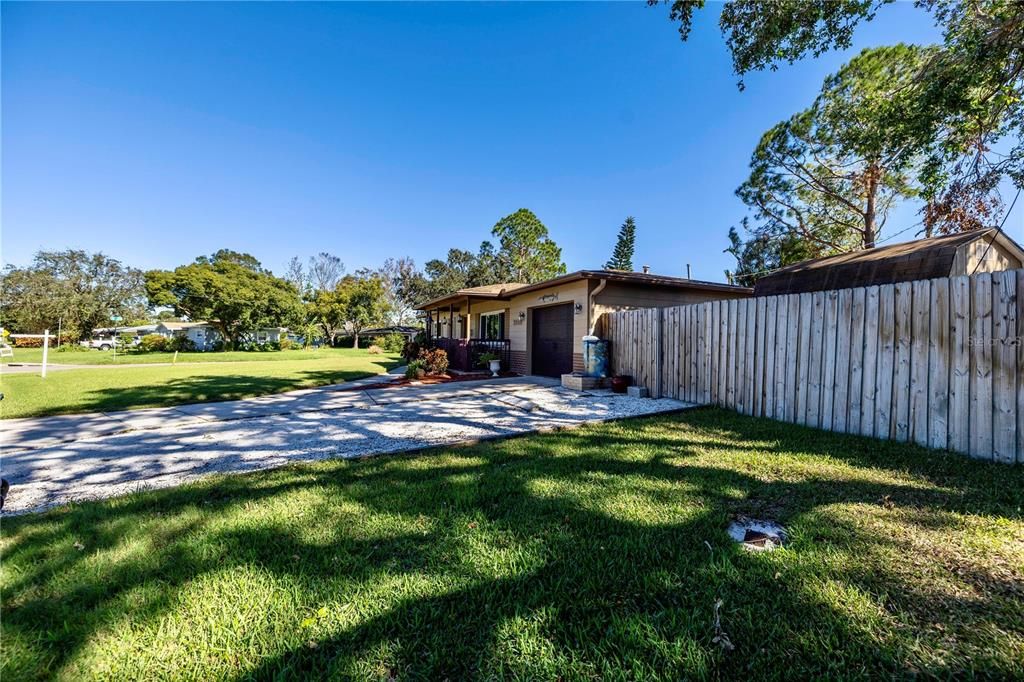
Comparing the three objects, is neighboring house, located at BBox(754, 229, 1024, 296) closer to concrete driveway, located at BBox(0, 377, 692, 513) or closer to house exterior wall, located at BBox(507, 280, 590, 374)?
house exterior wall, located at BBox(507, 280, 590, 374)

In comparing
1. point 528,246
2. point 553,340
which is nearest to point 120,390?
point 553,340

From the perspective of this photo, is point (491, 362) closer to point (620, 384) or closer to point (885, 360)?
point (620, 384)

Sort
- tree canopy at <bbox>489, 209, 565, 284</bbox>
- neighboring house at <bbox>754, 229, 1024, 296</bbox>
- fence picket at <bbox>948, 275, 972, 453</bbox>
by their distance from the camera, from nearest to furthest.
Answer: fence picket at <bbox>948, 275, 972, 453</bbox>
neighboring house at <bbox>754, 229, 1024, 296</bbox>
tree canopy at <bbox>489, 209, 565, 284</bbox>

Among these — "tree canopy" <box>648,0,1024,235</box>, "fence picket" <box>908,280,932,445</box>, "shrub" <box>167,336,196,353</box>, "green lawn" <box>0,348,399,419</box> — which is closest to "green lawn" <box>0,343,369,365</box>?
"shrub" <box>167,336,196,353</box>

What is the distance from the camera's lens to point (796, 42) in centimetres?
685

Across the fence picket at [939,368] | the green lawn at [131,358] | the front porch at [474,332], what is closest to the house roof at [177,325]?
the green lawn at [131,358]

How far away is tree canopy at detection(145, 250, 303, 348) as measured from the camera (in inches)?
1256

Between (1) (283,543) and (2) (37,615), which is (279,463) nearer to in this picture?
(1) (283,543)

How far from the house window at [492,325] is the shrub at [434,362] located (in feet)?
8.04

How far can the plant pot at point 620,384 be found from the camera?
830cm

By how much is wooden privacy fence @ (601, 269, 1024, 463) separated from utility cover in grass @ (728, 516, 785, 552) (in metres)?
2.85

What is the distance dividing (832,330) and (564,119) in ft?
43.8

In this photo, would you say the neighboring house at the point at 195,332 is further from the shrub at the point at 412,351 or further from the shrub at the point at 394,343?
the shrub at the point at 412,351

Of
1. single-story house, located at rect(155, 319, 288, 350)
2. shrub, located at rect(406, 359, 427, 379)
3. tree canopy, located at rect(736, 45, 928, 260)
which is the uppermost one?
tree canopy, located at rect(736, 45, 928, 260)
